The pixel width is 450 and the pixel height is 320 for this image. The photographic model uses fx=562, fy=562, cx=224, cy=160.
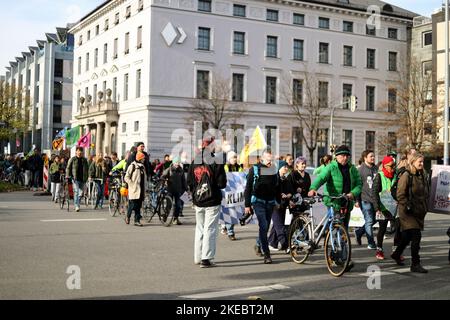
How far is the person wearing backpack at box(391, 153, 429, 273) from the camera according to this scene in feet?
30.6

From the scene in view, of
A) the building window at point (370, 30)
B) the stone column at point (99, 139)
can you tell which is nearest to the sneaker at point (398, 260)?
the stone column at point (99, 139)

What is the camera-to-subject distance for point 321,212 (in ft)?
46.3

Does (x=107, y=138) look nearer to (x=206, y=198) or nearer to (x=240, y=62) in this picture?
(x=240, y=62)

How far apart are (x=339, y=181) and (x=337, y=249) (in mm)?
1208

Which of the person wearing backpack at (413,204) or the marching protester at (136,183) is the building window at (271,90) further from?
the person wearing backpack at (413,204)

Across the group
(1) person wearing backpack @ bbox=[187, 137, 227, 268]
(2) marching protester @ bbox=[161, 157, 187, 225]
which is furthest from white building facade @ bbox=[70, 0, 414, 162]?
(1) person wearing backpack @ bbox=[187, 137, 227, 268]

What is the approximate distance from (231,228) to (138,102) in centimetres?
3809

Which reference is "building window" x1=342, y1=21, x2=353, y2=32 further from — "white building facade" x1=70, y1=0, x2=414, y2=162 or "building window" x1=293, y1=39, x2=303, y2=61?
"building window" x1=293, y1=39, x2=303, y2=61

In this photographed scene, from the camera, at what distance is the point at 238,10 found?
52438 mm

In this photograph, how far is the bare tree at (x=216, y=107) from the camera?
48594 mm

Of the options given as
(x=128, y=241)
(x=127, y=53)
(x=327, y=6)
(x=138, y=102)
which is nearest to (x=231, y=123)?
(x=138, y=102)

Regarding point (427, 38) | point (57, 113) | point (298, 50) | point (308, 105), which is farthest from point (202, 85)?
point (57, 113)

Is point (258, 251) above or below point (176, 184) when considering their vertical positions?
below
